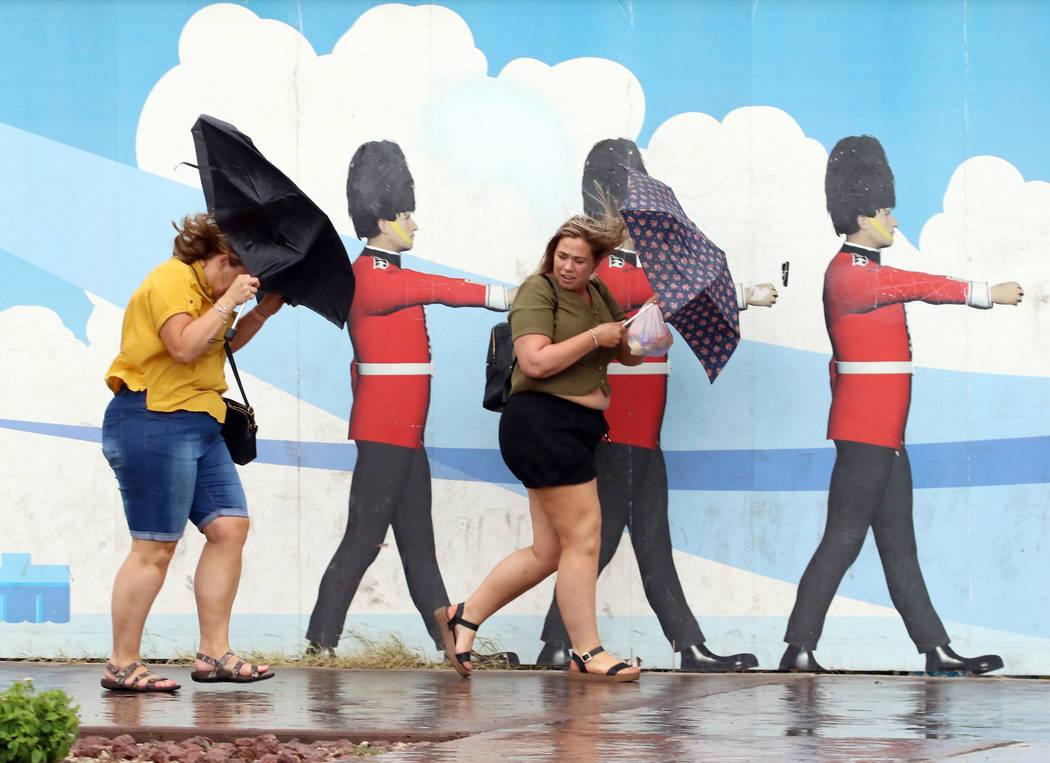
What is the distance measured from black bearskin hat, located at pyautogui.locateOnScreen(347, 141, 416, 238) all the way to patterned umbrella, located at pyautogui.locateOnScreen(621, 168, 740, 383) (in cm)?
114

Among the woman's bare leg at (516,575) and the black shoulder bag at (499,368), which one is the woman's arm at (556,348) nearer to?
the black shoulder bag at (499,368)

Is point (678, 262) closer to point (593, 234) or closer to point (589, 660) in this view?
point (593, 234)

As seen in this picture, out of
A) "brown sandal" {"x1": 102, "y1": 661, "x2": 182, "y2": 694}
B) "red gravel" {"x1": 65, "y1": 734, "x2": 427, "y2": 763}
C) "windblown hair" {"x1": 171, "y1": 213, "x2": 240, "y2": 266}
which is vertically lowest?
"red gravel" {"x1": 65, "y1": 734, "x2": 427, "y2": 763}

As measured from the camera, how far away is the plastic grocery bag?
4.90 metres

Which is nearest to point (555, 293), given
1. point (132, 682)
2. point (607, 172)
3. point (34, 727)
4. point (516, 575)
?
point (607, 172)

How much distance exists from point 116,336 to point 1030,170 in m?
3.94

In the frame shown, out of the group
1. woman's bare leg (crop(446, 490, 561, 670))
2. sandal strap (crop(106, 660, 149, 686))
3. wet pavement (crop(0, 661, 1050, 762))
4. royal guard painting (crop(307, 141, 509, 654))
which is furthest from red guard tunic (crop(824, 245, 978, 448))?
sandal strap (crop(106, 660, 149, 686))

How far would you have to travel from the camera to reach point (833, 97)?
5484mm

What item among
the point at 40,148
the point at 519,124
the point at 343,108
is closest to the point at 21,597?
the point at 40,148

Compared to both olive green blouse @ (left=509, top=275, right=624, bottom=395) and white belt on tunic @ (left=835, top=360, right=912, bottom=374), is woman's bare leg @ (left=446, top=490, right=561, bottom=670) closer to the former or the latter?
olive green blouse @ (left=509, top=275, right=624, bottom=395)

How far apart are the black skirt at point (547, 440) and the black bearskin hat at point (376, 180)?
1182mm

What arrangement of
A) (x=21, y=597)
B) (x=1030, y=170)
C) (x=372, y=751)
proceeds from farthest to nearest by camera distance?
(x=21, y=597) → (x=1030, y=170) → (x=372, y=751)

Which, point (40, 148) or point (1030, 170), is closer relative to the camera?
point (1030, 170)

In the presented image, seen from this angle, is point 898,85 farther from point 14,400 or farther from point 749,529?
point 14,400
